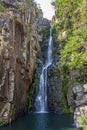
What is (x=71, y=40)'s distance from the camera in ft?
88.8

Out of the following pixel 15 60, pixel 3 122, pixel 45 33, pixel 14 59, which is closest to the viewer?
pixel 3 122

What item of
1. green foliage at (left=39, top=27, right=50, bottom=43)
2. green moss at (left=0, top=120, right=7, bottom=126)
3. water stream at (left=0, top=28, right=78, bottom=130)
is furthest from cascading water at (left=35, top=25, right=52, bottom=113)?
green moss at (left=0, top=120, right=7, bottom=126)

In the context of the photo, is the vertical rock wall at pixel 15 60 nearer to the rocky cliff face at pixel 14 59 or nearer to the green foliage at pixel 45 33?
the rocky cliff face at pixel 14 59

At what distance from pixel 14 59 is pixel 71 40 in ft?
24.8

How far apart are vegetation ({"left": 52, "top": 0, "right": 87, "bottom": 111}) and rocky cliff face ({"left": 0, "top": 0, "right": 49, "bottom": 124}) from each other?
5.16m

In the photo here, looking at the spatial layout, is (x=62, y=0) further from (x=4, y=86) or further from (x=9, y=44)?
(x=4, y=86)

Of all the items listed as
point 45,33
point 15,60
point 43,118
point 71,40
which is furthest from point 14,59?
point 45,33

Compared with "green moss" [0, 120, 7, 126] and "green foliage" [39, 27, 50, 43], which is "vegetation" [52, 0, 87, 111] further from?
"green moss" [0, 120, 7, 126]

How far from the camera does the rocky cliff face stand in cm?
2758

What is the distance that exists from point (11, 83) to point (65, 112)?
1233cm

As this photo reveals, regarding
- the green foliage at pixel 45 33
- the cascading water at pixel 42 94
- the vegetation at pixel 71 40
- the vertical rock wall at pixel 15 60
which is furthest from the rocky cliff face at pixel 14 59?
the green foliage at pixel 45 33

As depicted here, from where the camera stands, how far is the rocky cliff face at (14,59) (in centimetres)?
2758

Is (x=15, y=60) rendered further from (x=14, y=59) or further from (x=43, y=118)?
(x=43, y=118)

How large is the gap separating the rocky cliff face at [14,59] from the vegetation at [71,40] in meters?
5.16
